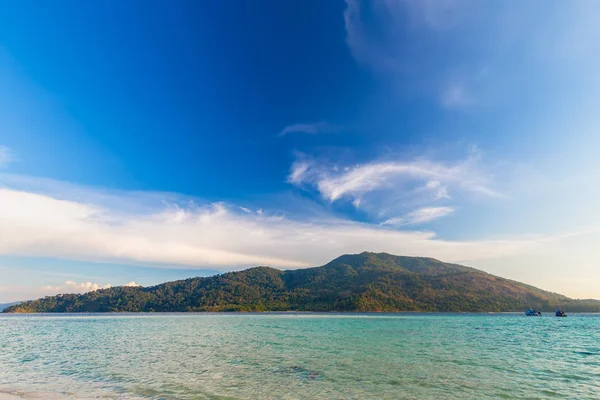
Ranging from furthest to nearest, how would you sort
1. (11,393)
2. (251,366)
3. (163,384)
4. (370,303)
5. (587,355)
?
1. (370,303)
2. (587,355)
3. (251,366)
4. (163,384)
5. (11,393)

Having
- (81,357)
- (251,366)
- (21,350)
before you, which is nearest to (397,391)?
(251,366)

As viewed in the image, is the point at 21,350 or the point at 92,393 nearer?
the point at 92,393

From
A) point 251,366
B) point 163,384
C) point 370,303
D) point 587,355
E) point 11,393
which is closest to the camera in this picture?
point 11,393

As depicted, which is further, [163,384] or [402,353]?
[402,353]

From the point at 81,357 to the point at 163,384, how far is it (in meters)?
18.5

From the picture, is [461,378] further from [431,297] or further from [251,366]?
[431,297]

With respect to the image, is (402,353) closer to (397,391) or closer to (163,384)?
(397,391)

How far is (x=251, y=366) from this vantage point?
27047 millimetres

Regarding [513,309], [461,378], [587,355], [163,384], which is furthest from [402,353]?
[513,309]

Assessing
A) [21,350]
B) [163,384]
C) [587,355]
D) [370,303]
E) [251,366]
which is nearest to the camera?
[163,384]

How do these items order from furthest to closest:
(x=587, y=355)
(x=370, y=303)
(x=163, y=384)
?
(x=370, y=303) < (x=587, y=355) < (x=163, y=384)

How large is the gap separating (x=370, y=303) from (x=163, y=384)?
184 m

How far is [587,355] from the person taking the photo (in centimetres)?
3259

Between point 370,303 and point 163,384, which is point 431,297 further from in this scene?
point 163,384
